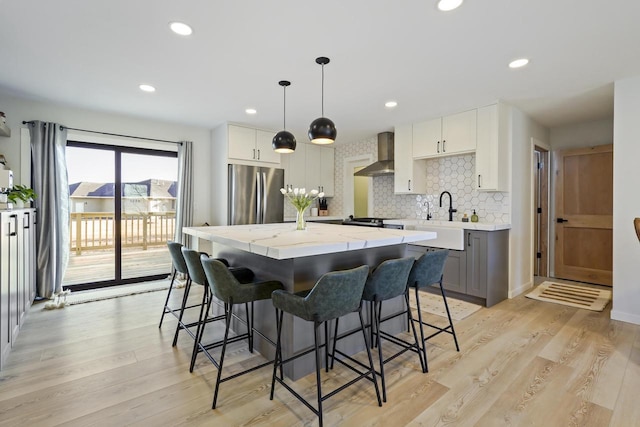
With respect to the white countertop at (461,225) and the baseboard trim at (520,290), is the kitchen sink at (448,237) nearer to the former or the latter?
the white countertop at (461,225)

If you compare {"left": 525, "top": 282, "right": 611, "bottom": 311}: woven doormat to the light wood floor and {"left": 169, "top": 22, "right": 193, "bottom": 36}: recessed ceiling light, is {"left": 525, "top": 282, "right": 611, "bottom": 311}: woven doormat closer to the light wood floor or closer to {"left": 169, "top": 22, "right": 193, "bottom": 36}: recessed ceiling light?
the light wood floor

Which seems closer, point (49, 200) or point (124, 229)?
point (49, 200)

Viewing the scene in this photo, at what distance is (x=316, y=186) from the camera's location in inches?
242

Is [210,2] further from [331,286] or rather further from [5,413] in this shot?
[5,413]

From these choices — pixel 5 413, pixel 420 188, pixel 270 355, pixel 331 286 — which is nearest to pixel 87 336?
pixel 5 413

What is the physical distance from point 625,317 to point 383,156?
3522mm

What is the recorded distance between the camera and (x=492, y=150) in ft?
12.3

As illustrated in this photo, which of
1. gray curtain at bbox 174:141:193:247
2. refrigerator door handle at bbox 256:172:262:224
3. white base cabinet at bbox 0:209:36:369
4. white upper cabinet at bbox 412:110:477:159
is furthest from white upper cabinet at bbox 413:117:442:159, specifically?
white base cabinet at bbox 0:209:36:369

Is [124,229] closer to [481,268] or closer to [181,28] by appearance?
[181,28]

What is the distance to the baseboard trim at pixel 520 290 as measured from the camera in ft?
13.0

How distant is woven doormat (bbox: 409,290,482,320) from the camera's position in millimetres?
3346

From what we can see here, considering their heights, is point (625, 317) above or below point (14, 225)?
below

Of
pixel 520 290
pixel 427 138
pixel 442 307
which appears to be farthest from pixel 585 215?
pixel 442 307

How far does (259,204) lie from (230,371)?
2.98 m
